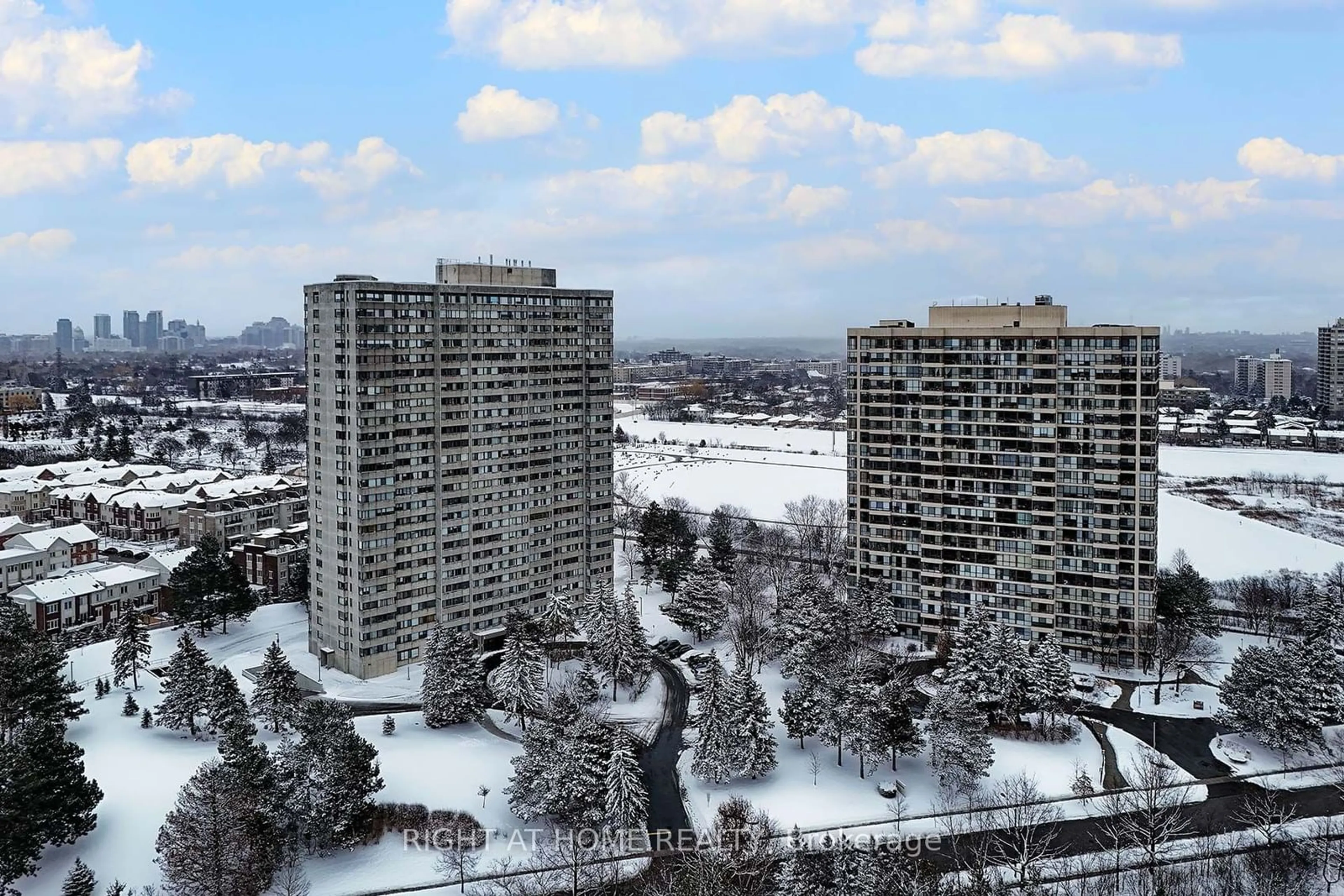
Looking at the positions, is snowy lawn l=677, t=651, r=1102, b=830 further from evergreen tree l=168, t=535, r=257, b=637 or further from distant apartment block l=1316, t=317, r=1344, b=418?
distant apartment block l=1316, t=317, r=1344, b=418

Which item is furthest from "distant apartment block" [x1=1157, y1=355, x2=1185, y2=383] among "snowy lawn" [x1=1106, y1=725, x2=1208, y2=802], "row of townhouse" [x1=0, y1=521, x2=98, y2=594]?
"row of townhouse" [x1=0, y1=521, x2=98, y2=594]

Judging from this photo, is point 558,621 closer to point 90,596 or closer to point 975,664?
point 975,664

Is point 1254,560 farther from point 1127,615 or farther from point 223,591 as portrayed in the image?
point 223,591

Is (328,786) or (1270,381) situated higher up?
(1270,381)

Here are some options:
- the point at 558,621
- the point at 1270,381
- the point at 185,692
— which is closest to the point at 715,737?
the point at 558,621

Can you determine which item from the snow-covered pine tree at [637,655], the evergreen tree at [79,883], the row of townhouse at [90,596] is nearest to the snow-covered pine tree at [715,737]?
the snow-covered pine tree at [637,655]

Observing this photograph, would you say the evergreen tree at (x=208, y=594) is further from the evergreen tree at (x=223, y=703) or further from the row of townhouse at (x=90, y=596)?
Result: the evergreen tree at (x=223, y=703)
